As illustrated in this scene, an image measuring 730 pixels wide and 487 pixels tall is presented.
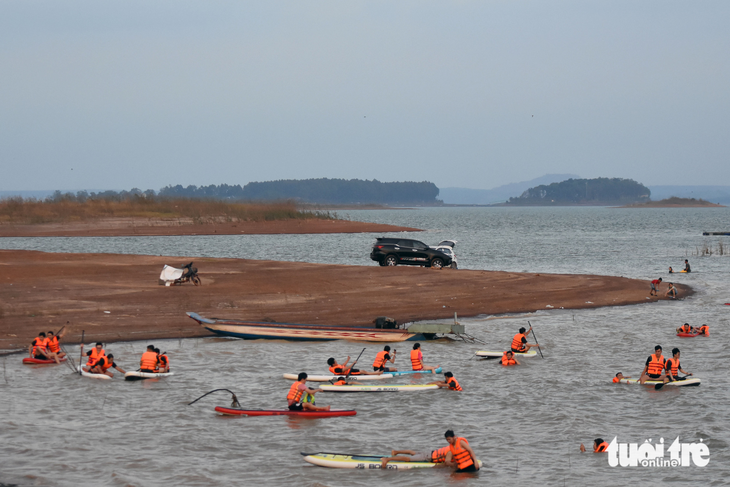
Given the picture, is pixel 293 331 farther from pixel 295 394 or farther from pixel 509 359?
pixel 295 394

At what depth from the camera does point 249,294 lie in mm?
36219

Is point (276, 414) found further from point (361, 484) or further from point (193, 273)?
point (193, 273)

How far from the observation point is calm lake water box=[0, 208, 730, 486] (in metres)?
15.7

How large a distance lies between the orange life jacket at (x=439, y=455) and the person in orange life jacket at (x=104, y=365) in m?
11.2

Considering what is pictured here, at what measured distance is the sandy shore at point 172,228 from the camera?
94.5 metres

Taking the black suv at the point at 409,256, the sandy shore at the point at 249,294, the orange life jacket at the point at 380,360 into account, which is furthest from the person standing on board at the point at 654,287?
the orange life jacket at the point at 380,360

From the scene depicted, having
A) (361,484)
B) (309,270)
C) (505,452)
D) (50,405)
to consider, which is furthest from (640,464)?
(309,270)

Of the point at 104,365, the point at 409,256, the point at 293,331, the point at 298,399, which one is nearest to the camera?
the point at 298,399

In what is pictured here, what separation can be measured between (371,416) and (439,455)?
4.18 meters

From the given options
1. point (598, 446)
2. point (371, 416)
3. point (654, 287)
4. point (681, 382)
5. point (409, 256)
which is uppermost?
point (409, 256)

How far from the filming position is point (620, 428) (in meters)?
18.5

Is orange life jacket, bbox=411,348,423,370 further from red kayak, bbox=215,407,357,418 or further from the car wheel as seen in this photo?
the car wheel

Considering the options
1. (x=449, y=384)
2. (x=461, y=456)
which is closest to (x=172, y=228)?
(x=449, y=384)

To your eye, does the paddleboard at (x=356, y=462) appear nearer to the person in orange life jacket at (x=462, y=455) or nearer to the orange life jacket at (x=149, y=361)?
the person in orange life jacket at (x=462, y=455)
